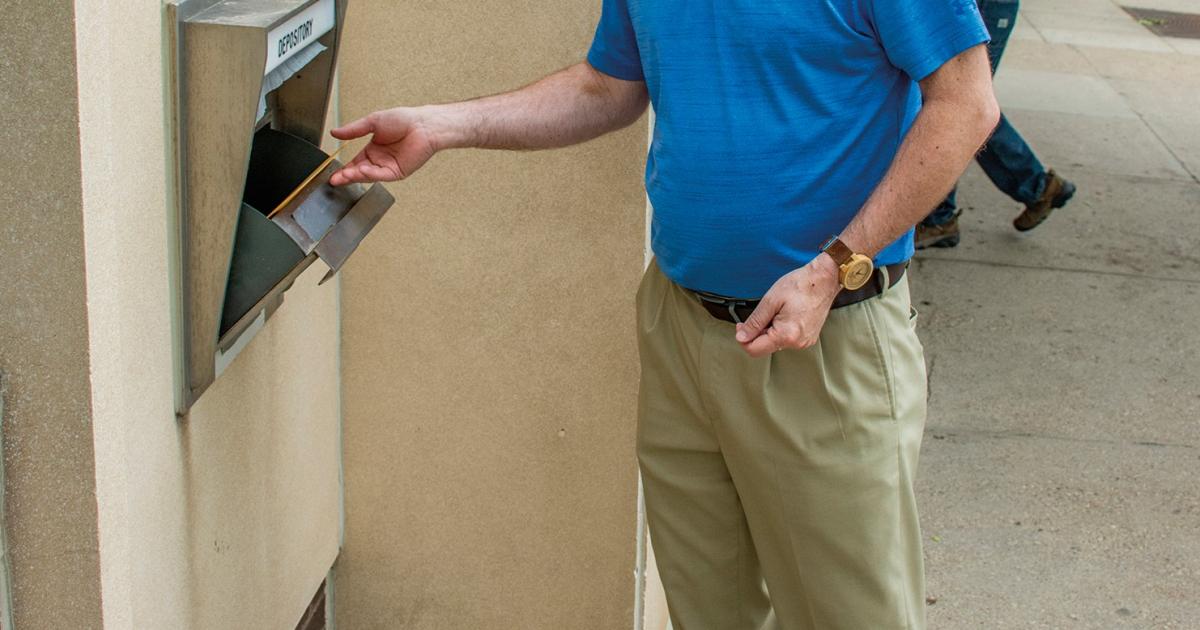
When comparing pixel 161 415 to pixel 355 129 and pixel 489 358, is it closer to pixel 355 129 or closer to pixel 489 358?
pixel 355 129

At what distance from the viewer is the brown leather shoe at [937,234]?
21.0 ft

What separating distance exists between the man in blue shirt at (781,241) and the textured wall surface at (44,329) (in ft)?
1.93

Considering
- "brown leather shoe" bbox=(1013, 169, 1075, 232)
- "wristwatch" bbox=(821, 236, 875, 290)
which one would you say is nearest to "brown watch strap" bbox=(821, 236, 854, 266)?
"wristwatch" bbox=(821, 236, 875, 290)

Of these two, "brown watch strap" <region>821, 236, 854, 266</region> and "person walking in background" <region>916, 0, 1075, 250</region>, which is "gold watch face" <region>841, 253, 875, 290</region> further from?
"person walking in background" <region>916, 0, 1075, 250</region>

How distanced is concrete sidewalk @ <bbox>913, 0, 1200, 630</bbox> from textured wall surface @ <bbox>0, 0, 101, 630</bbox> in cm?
254

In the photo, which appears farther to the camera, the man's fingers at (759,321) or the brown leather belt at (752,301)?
the brown leather belt at (752,301)

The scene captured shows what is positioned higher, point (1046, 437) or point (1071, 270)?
point (1046, 437)

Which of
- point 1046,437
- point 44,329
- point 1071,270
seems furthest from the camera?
point 1071,270

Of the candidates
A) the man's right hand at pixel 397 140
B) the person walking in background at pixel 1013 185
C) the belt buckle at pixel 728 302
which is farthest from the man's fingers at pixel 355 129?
the person walking in background at pixel 1013 185

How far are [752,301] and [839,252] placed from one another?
0.82 ft

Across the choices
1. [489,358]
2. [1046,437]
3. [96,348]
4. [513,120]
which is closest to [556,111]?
[513,120]

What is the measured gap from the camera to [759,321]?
2.04 metres

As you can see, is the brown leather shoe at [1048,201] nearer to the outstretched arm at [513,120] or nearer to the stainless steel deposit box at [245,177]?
the outstretched arm at [513,120]

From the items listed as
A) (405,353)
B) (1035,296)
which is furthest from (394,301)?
(1035,296)
